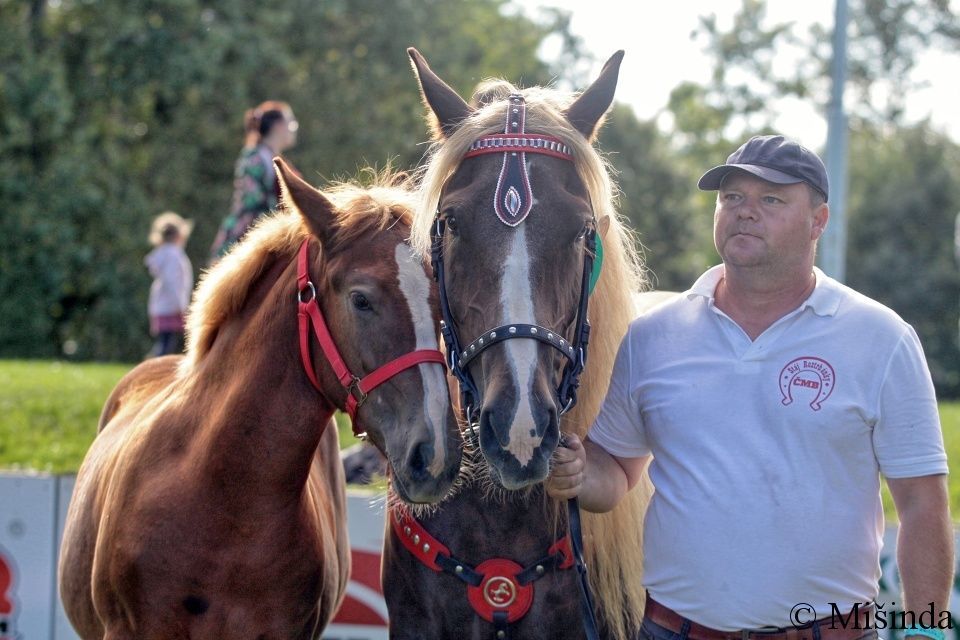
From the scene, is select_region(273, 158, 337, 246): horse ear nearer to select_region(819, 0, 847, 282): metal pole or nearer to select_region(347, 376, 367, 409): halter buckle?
select_region(347, 376, 367, 409): halter buckle

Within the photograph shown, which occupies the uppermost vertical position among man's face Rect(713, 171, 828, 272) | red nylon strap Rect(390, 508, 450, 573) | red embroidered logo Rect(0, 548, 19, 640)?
man's face Rect(713, 171, 828, 272)

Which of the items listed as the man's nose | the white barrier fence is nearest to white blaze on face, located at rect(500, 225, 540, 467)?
the man's nose

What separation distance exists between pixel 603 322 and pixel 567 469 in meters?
0.59

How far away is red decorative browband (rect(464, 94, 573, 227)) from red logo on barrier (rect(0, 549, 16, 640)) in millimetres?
4482

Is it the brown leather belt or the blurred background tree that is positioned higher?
the blurred background tree

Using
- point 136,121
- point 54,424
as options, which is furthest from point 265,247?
point 136,121

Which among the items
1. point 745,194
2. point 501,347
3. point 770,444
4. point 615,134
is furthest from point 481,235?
point 615,134

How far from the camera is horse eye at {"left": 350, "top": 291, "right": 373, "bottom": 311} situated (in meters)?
3.39

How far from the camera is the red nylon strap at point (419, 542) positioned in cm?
335

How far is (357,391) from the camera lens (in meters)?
3.40

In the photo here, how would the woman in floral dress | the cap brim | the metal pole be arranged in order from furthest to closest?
the metal pole
the woman in floral dress
the cap brim

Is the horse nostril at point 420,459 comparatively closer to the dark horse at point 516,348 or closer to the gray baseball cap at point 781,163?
the dark horse at point 516,348

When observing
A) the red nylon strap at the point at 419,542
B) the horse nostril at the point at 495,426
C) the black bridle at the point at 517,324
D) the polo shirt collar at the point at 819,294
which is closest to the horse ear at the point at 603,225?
the black bridle at the point at 517,324

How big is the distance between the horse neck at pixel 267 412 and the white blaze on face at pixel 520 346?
1019 millimetres
